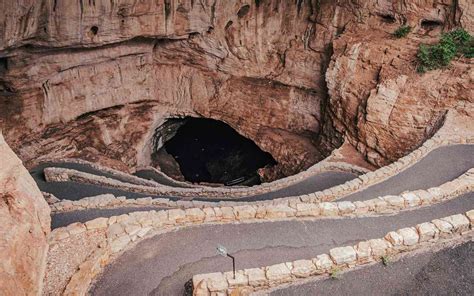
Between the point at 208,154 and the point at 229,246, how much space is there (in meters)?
17.3

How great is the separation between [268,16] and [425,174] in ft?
40.5

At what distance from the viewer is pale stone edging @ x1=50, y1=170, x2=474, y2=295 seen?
281 inches

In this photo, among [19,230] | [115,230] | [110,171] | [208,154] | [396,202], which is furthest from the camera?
[208,154]

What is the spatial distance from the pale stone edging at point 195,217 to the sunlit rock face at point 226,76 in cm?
651

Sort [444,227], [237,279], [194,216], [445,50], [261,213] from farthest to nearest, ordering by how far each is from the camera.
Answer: [445,50]
[261,213]
[194,216]
[444,227]
[237,279]

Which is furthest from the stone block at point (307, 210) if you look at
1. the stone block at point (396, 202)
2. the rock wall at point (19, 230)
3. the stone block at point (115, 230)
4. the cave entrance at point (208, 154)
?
the cave entrance at point (208, 154)

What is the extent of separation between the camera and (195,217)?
809 cm

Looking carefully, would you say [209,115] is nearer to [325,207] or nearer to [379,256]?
[325,207]

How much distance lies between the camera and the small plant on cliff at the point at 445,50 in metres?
14.5

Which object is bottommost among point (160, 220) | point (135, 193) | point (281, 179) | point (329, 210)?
point (135, 193)

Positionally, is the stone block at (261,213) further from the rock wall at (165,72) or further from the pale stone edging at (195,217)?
the rock wall at (165,72)

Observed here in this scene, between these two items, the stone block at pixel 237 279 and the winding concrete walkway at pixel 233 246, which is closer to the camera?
the stone block at pixel 237 279

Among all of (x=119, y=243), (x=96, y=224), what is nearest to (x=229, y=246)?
(x=119, y=243)

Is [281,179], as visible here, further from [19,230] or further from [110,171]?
[19,230]
